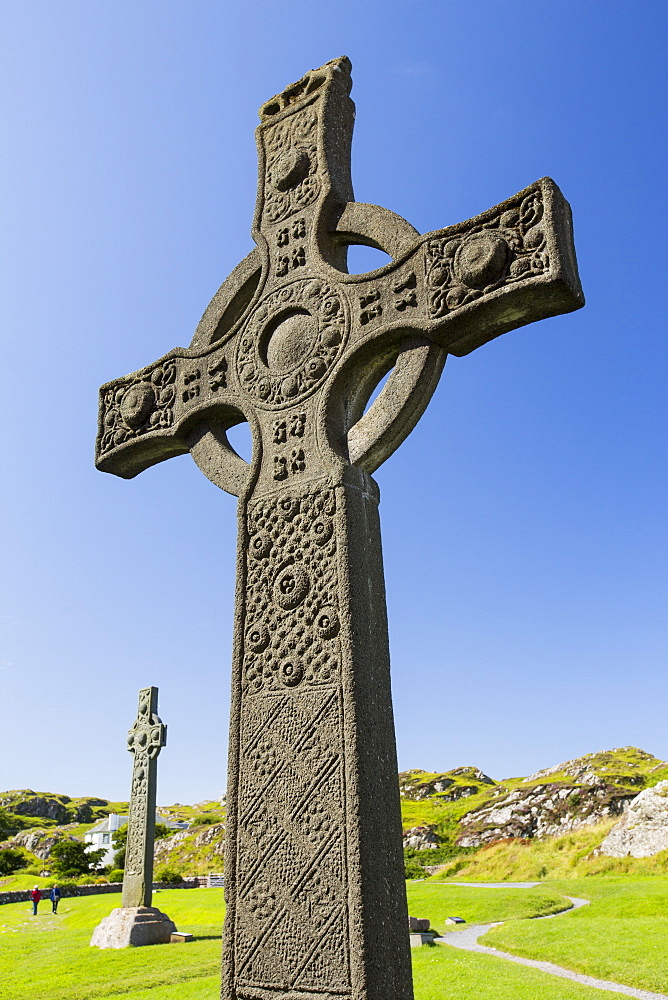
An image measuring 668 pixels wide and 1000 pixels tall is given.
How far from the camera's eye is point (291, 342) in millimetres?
3904

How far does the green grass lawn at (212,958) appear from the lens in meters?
7.32

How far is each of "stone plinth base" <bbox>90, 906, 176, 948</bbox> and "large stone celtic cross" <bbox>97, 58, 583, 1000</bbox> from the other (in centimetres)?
951

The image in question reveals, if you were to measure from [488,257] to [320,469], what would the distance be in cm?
124

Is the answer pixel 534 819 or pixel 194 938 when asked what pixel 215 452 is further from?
pixel 534 819

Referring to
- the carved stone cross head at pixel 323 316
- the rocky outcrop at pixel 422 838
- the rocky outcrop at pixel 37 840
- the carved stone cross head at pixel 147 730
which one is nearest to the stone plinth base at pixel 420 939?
the carved stone cross head at pixel 147 730

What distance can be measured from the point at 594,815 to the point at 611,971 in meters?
15.8

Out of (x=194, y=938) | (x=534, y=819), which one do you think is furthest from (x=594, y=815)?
(x=194, y=938)

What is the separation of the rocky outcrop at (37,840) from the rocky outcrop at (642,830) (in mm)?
35813

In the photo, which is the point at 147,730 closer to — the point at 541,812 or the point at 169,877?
the point at 541,812

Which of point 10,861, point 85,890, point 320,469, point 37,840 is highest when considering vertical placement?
point 320,469

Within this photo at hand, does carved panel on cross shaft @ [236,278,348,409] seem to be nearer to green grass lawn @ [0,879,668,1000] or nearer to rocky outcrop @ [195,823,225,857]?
green grass lawn @ [0,879,668,1000]

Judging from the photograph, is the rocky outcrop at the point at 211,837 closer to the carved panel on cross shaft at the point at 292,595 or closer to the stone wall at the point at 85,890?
the stone wall at the point at 85,890

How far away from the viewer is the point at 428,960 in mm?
9055

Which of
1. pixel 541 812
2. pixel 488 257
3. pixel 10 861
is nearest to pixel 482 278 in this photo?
pixel 488 257
